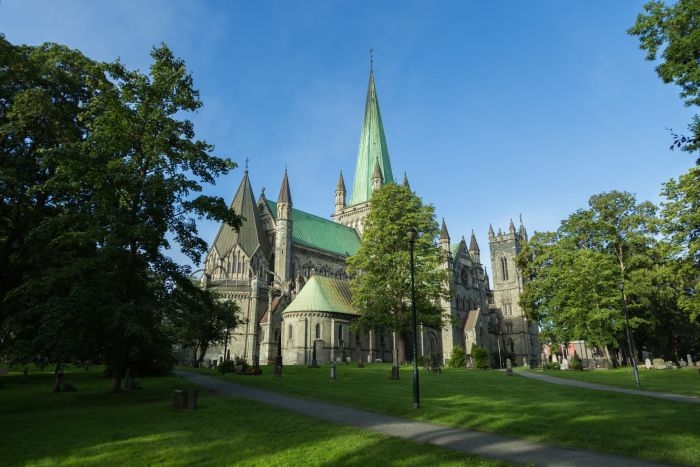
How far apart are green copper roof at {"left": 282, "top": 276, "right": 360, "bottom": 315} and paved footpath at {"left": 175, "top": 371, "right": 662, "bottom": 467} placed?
29.4 m

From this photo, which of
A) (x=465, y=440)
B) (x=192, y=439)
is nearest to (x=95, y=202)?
(x=192, y=439)

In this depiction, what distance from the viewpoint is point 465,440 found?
34.8 ft

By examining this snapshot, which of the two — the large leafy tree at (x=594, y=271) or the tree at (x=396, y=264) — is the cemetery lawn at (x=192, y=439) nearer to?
the tree at (x=396, y=264)

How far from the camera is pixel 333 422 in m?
13.1

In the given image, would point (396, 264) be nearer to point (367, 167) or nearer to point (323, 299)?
point (323, 299)

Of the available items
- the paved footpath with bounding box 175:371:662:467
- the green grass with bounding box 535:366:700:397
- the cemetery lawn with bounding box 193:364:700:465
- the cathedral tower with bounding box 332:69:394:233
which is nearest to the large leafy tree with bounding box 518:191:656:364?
the green grass with bounding box 535:366:700:397

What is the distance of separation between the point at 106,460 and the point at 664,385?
26678mm

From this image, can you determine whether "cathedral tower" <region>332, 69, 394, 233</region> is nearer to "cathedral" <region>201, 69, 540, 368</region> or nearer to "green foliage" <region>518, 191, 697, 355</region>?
"cathedral" <region>201, 69, 540, 368</region>

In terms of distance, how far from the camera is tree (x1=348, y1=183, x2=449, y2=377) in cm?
3534

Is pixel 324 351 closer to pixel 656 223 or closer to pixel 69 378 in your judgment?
pixel 69 378

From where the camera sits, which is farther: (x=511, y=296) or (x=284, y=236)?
(x=511, y=296)

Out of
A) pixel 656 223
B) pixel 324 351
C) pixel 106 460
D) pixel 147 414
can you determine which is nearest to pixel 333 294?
pixel 324 351

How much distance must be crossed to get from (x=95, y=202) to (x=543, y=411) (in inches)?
745

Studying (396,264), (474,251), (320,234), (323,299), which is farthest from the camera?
(474,251)
